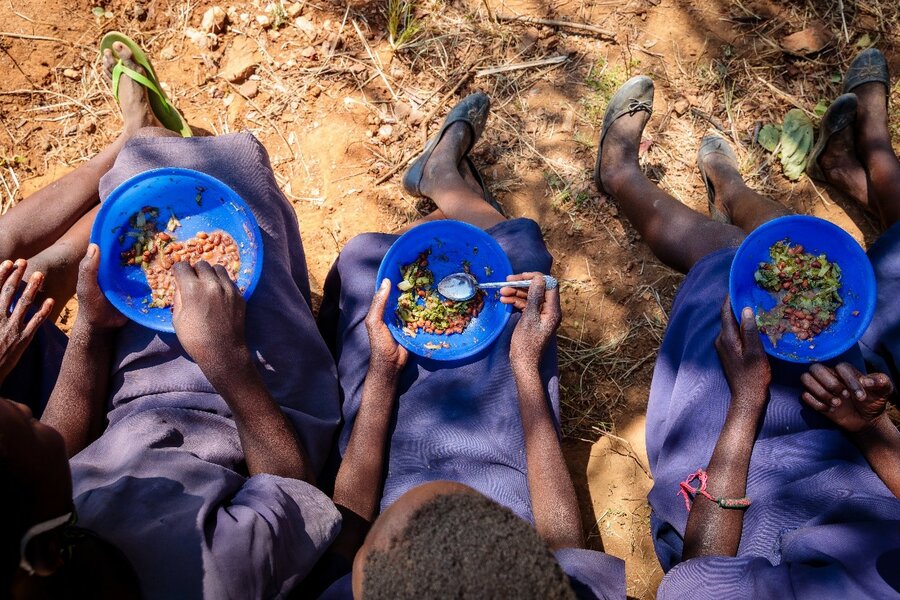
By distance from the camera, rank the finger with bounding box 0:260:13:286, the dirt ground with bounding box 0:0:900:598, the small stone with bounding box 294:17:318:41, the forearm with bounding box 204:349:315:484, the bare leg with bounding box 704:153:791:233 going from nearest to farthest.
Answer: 1. the forearm with bounding box 204:349:315:484
2. the finger with bounding box 0:260:13:286
3. the bare leg with bounding box 704:153:791:233
4. the dirt ground with bounding box 0:0:900:598
5. the small stone with bounding box 294:17:318:41

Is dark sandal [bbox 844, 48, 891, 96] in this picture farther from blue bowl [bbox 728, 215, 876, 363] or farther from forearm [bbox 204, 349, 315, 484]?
forearm [bbox 204, 349, 315, 484]

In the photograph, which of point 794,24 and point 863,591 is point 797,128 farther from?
point 863,591

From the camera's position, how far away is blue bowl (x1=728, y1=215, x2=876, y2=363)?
219cm

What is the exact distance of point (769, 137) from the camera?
3137 millimetres

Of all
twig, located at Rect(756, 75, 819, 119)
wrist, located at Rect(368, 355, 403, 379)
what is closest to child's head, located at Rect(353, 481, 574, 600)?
wrist, located at Rect(368, 355, 403, 379)

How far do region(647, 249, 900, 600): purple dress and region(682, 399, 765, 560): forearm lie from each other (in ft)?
0.20

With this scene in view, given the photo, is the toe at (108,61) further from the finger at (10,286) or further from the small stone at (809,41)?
the small stone at (809,41)

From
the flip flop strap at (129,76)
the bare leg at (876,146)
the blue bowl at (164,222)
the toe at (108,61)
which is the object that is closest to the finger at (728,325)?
the bare leg at (876,146)

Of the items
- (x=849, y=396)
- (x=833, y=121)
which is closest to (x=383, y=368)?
(x=849, y=396)

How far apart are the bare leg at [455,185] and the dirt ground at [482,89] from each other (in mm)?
235

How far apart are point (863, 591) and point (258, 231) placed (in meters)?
1.99

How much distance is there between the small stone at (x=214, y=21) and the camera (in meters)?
3.40

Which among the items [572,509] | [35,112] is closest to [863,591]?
[572,509]

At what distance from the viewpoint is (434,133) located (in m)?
3.31
